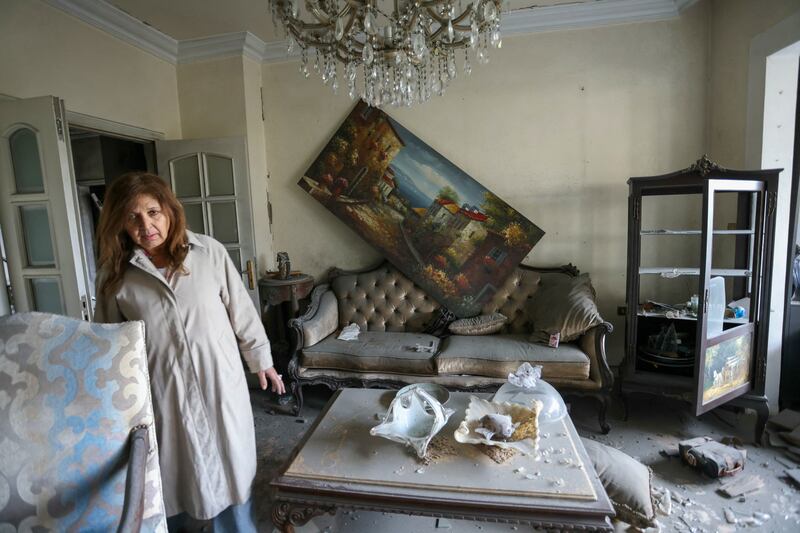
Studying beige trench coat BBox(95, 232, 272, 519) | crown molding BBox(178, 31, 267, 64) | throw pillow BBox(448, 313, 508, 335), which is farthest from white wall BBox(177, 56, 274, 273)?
beige trench coat BBox(95, 232, 272, 519)

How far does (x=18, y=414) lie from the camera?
90 cm

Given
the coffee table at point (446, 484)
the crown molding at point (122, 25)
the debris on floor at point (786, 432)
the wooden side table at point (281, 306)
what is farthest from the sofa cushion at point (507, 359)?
the crown molding at point (122, 25)

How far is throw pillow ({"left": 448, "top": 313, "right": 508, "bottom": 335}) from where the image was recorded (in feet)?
9.23

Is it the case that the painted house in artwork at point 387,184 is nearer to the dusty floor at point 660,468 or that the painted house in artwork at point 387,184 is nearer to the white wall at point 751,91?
the dusty floor at point 660,468

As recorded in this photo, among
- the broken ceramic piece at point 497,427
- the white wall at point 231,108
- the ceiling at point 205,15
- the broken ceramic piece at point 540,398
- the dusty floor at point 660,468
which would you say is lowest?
the dusty floor at point 660,468

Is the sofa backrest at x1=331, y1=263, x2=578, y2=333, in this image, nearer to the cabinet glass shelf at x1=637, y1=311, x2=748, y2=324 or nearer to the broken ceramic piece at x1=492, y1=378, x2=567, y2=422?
the cabinet glass shelf at x1=637, y1=311, x2=748, y2=324

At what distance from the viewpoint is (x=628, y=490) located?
5.46 ft

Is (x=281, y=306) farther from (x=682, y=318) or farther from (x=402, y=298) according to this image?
(x=682, y=318)

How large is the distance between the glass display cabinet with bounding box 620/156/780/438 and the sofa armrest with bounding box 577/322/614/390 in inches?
9.0

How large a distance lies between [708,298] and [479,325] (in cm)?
130

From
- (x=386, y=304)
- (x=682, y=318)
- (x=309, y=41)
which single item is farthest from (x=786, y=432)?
(x=309, y=41)

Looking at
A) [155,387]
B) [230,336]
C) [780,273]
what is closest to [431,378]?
[230,336]

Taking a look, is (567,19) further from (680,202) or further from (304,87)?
(304,87)

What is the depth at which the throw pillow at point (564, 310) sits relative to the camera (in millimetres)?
2424
